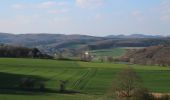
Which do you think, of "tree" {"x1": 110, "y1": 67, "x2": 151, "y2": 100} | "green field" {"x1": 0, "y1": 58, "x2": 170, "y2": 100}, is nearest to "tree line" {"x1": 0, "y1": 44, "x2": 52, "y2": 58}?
"green field" {"x1": 0, "y1": 58, "x2": 170, "y2": 100}

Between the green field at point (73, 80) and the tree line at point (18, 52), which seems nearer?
the green field at point (73, 80)

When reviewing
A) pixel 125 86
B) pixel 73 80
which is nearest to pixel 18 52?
pixel 73 80

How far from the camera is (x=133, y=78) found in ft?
158

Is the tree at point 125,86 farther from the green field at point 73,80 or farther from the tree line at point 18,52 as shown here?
the tree line at point 18,52

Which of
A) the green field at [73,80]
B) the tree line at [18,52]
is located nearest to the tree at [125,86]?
the green field at [73,80]

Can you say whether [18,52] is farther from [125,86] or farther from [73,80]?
[125,86]

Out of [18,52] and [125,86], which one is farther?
[18,52]

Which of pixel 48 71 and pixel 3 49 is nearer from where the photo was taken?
pixel 48 71

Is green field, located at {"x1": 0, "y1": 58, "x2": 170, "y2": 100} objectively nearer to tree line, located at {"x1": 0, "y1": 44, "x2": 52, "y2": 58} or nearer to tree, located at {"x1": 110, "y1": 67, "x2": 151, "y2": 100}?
tree, located at {"x1": 110, "y1": 67, "x2": 151, "y2": 100}

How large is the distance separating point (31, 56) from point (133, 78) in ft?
293

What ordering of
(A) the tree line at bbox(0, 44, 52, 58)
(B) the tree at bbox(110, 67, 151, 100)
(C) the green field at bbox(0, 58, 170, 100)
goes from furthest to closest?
(A) the tree line at bbox(0, 44, 52, 58)
(C) the green field at bbox(0, 58, 170, 100)
(B) the tree at bbox(110, 67, 151, 100)

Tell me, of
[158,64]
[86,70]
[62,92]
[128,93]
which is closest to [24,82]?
[62,92]

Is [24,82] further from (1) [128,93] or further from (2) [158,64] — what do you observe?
(2) [158,64]

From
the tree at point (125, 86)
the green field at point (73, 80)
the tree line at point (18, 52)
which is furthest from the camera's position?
the tree line at point (18, 52)
